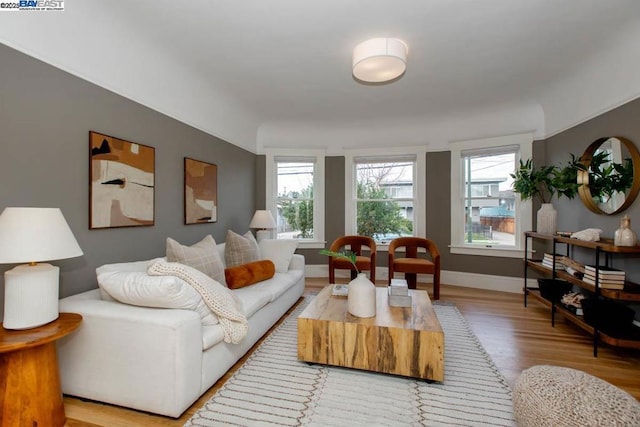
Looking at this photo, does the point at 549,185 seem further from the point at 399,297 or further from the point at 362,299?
the point at 362,299

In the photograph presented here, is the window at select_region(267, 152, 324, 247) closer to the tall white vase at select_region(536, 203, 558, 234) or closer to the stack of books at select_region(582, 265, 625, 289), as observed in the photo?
the tall white vase at select_region(536, 203, 558, 234)

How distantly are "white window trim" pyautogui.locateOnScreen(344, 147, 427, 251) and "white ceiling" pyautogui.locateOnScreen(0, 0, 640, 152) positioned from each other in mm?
749

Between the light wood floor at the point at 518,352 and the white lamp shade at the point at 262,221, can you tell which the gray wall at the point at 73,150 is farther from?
the white lamp shade at the point at 262,221

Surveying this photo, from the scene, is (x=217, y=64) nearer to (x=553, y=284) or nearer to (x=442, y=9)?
(x=442, y=9)

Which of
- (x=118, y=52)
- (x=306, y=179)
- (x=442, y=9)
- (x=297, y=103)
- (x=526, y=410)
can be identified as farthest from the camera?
(x=306, y=179)

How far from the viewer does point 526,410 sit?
4.31ft

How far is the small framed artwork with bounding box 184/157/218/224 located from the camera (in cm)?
320

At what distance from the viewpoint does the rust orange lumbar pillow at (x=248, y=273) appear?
2.72 meters

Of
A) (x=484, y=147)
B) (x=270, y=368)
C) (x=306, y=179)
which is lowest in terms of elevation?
(x=270, y=368)

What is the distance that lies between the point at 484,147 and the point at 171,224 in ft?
14.5

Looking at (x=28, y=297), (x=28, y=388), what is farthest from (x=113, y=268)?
(x=28, y=388)

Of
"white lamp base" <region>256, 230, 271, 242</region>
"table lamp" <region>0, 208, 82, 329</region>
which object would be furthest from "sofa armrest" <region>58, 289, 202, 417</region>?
"white lamp base" <region>256, 230, 271, 242</region>

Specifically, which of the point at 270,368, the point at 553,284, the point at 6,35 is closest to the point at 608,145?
the point at 553,284

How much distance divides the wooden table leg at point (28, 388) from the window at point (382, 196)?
13.2ft
